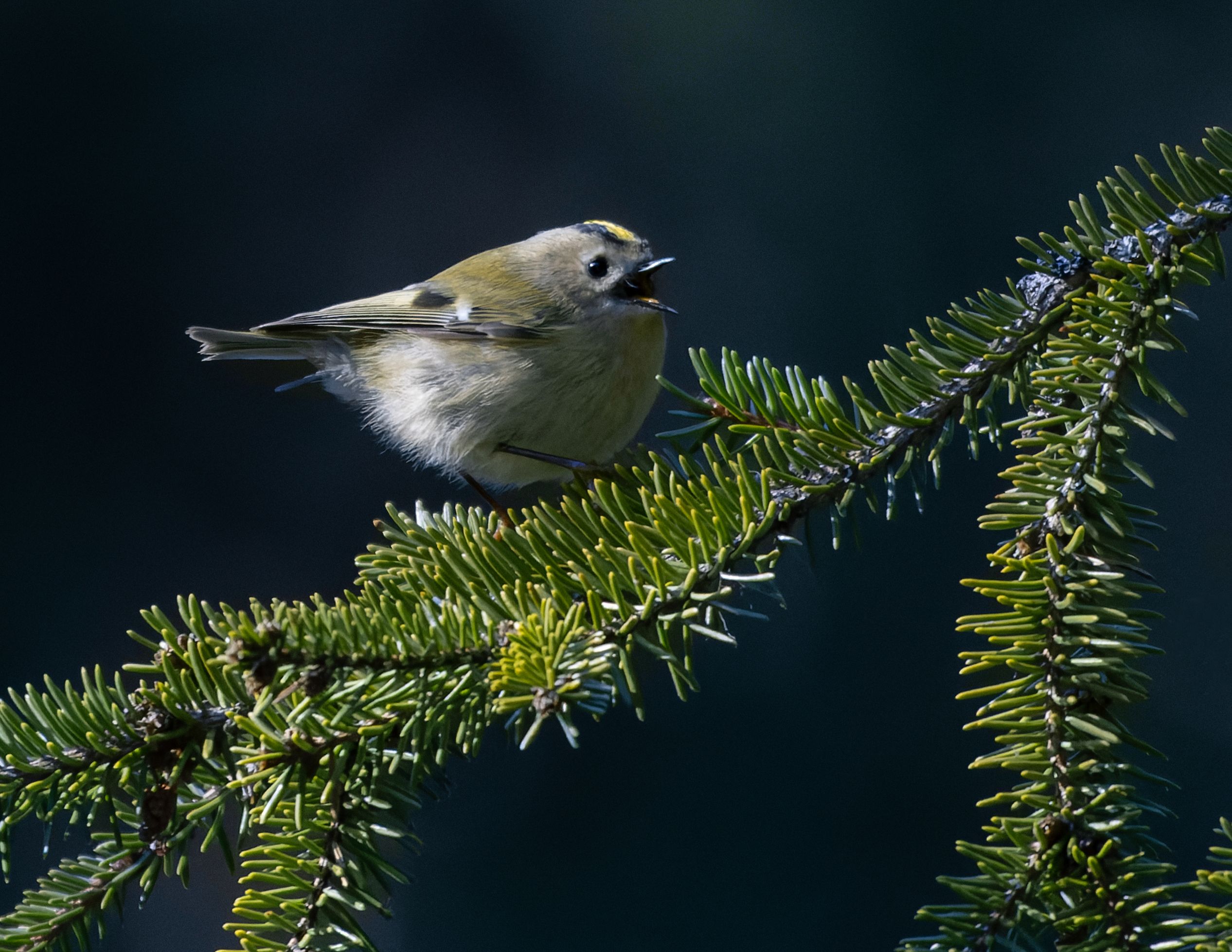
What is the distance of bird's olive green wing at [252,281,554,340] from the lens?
1.07m

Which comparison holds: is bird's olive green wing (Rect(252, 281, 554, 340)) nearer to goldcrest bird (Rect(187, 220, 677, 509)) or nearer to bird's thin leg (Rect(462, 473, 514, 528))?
goldcrest bird (Rect(187, 220, 677, 509))

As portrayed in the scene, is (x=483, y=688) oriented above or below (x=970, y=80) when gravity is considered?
below

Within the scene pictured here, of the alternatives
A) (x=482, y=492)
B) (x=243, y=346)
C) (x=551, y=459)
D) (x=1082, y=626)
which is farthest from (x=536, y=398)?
(x=1082, y=626)

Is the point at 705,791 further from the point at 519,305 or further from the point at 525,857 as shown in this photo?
the point at 519,305

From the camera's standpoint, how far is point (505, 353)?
1.04m

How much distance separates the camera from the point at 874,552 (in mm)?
1595

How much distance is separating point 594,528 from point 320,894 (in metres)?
0.27

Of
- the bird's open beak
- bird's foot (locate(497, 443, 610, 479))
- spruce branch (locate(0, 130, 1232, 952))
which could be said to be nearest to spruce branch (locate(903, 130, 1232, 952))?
spruce branch (locate(0, 130, 1232, 952))

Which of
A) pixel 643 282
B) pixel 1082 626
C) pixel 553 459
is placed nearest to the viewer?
pixel 1082 626

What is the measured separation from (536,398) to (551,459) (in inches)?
2.6

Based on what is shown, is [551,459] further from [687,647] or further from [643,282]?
[687,647]

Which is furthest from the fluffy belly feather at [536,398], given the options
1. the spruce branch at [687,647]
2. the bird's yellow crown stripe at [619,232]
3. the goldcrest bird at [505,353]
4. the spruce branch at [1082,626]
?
the spruce branch at [1082,626]

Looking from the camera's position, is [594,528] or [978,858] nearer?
[978,858]

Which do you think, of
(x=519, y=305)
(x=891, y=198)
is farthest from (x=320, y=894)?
(x=891, y=198)
